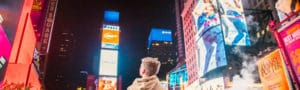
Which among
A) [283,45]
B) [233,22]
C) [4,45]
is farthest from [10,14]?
[233,22]

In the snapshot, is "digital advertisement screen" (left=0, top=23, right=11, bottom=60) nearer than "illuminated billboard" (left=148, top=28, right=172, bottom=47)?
Yes

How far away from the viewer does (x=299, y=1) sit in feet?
26.5

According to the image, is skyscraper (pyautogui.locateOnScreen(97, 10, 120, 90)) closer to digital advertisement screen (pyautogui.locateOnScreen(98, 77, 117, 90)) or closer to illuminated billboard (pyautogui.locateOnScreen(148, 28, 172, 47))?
digital advertisement screen (pyautogui.locateOnScreen(98, 77, 117, 90))

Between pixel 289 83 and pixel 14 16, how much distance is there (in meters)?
6.58

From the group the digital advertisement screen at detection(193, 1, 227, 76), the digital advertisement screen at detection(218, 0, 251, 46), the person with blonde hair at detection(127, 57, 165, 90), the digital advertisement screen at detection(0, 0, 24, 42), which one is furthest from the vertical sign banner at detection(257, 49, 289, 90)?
the digital advertisement screen at detection(218, 0, 251, 46)

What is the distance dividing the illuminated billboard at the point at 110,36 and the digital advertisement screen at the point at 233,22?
14471 mm

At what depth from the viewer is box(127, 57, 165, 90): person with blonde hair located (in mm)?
4723

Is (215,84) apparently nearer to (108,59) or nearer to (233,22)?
(233,22)

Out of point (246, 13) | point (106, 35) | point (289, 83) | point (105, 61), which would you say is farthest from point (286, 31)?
point (106, 35)

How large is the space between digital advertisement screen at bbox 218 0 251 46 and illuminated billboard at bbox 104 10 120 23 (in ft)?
62.0

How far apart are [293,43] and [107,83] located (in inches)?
1267

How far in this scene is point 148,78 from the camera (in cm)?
479

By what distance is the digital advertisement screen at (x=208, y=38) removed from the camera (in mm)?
27828

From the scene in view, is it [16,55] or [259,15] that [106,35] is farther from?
[16,55]
